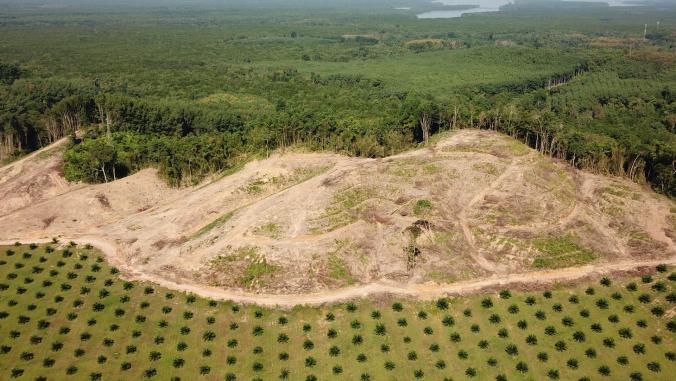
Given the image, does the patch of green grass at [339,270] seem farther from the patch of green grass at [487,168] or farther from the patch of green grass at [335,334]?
the patch of green grass at [487,168]

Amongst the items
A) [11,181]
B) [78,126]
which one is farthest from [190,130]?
[11,181]

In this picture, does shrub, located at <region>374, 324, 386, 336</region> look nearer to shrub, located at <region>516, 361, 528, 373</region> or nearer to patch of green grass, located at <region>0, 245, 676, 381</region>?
patch of green grass, located at <region>0, 245, 676, 381</region>

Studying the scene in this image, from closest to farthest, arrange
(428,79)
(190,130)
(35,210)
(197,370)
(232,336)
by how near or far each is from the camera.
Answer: (197,370), (232,336), (35,210), (190,130), (428,79)

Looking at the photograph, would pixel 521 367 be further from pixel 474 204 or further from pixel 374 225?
pixel 474 204

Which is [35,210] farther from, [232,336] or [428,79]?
[428,79]

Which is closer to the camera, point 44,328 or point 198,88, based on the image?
point 44,328

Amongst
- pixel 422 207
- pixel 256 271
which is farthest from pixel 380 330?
pixel 422 207

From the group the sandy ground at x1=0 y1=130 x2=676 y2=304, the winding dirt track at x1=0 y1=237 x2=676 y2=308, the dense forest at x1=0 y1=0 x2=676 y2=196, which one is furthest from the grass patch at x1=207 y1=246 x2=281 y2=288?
the dense forest at x1=0 y1=0 x2=676 y2=196
